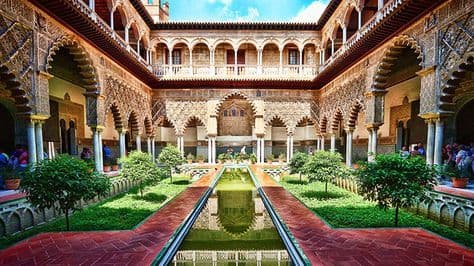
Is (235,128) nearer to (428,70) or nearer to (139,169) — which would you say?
(139,169)

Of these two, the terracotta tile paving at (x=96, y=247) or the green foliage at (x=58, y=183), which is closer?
the terracotta tile paving at (x=96, y=247)

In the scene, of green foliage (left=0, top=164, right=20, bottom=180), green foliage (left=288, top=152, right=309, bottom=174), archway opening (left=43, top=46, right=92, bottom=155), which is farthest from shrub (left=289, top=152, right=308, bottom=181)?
archway opening (left=43, top=46, right=92, bottom=155)

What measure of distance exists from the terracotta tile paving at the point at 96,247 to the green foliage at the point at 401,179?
445 cm

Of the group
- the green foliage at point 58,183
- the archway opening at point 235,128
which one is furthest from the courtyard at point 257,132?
the archway opening at point 235,128

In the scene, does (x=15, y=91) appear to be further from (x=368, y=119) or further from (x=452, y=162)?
(x=452, y=162)

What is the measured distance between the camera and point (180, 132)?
1800cm

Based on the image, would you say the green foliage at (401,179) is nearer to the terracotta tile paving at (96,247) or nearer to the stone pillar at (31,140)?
the terracotta tile paving at (96,247)

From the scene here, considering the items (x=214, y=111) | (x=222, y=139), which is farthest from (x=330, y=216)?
(x=222, y=139)

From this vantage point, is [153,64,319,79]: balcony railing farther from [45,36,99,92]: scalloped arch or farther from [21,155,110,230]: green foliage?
[21,155,110,230]: green foliage

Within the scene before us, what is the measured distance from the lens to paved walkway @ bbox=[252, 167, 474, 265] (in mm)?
3783

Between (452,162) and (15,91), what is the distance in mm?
14380

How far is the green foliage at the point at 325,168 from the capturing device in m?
8.54

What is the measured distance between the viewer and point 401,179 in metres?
5.12

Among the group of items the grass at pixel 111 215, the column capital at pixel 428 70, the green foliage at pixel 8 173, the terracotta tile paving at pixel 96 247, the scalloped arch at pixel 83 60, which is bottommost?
the grass at pixel 111 215
